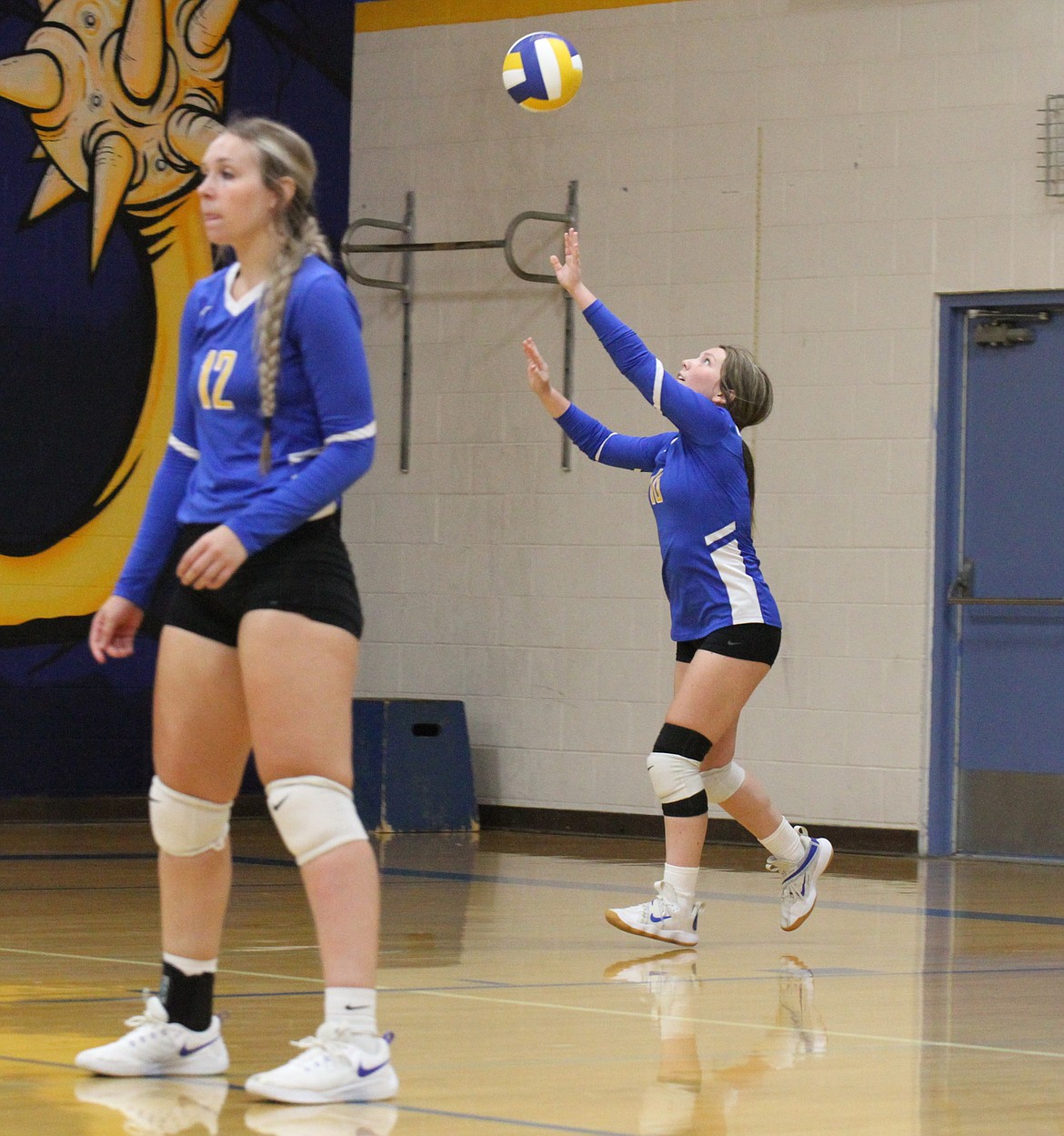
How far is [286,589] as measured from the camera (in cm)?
306

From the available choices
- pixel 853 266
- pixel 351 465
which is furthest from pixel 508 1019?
pixel 853 266

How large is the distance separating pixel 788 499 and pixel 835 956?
4.06 m

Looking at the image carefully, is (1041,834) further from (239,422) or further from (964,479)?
(239,422)

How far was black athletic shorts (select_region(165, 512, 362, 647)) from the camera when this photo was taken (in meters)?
3.06

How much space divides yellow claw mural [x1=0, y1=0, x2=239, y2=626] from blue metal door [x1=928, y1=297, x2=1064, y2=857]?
370 centimetres

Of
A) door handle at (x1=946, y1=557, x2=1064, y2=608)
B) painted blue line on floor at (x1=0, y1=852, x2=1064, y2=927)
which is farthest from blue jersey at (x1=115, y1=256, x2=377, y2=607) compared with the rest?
door handle at (x1=946, y1=557, x2=1064, y2=608)

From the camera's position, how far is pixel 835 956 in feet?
17.3

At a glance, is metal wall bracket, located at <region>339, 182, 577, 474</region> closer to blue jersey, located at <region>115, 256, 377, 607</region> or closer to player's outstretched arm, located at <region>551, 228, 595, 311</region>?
player's outstretched arm, located at <region>551, 228, 595, 311</region>

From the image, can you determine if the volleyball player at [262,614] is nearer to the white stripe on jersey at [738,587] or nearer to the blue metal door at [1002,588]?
the white stripe on jersey at [738,587]

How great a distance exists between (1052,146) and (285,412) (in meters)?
6.21

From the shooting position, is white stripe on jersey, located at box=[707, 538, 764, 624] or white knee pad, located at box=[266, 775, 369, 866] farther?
white stripe on jersey, located at box=[707, 538, 764, 624]

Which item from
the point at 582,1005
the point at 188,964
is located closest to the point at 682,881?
the point at 582,1005

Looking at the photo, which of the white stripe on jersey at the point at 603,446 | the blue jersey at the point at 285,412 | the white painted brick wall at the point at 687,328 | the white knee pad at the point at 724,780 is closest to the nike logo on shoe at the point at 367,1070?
the blue jersey at the point at 285,412

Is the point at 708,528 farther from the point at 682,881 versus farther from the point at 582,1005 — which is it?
the point at 582,1005
